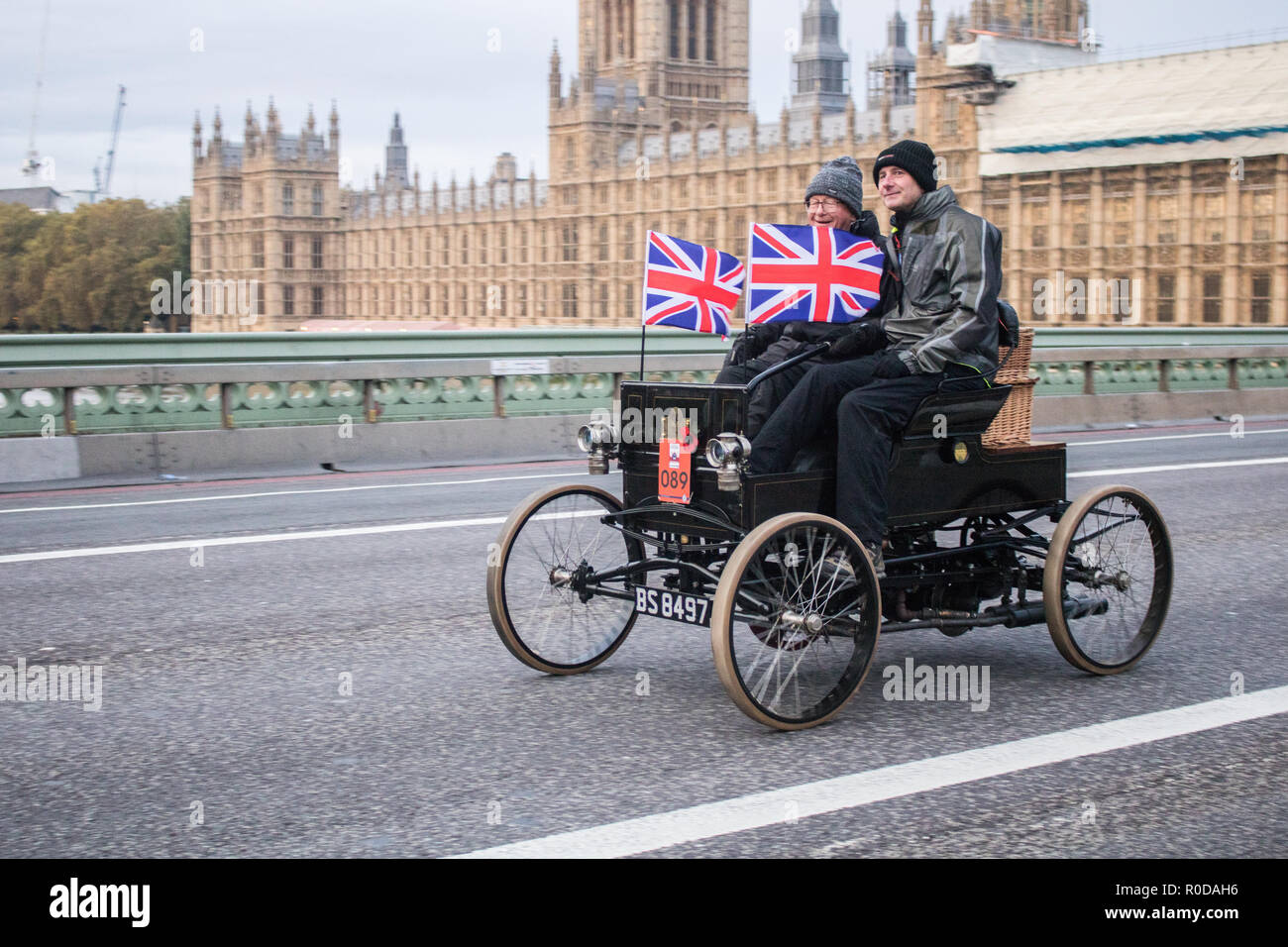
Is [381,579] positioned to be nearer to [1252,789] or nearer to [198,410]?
[1252,789]

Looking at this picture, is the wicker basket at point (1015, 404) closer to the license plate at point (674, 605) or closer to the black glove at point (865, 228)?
the black glove at point (865, 228)

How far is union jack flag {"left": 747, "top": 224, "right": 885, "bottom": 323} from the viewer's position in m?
5.40

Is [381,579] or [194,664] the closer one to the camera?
[194,664]

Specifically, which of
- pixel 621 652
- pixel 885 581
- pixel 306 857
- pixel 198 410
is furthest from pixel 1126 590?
pixel 198 410

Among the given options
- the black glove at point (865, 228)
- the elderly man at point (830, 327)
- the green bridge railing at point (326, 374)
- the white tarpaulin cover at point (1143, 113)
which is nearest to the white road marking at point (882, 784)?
the elderly man at point (830, 327)

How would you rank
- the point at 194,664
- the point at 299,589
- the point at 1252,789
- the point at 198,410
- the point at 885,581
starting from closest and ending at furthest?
the point at 1252,789 < the point at 885,581 < the point at 194,664 < the point at 299,589 < the point at 198,410

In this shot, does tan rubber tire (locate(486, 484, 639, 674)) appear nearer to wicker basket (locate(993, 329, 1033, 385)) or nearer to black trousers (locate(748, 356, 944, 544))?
black trousers (locate(748, 356, 944, 544))

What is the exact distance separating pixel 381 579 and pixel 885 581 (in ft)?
10.5

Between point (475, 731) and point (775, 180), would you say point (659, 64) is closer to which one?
point (775, 180)

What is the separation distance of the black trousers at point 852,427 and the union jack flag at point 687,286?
0.46 m

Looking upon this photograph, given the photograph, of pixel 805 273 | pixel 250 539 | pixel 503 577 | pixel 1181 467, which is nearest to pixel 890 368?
pixel 805 273

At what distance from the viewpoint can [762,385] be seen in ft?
17.9
